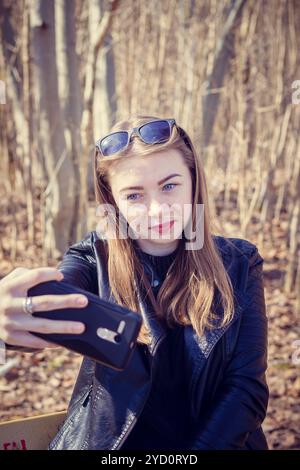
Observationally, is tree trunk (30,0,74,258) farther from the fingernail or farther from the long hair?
the fingernail

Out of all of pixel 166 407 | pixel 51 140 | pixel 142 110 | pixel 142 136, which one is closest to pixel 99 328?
pixel 166 407

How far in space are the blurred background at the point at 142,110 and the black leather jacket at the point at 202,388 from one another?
1187mm

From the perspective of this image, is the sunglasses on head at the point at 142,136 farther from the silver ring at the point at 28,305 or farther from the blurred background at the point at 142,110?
the blurred background at the point at 142,110

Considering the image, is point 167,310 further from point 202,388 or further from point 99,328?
point 99,328

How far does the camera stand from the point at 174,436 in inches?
62.5

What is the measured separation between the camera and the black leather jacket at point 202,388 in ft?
4.87

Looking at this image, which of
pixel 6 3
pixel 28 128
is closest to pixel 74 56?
pixel 28 128

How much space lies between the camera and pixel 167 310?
1.66 m

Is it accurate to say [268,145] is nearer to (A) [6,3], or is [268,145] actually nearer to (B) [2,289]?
(A) [6,3]

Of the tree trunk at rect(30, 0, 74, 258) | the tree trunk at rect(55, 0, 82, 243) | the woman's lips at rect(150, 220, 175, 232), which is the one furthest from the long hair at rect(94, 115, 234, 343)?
the tree trunk at rect(30, 0, 74, 258)

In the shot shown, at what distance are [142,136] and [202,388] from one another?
932 mm

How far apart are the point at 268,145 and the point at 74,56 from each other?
2407 mm

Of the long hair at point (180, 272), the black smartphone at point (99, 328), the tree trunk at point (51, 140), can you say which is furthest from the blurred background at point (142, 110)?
the black smartphone at point (99, 328)

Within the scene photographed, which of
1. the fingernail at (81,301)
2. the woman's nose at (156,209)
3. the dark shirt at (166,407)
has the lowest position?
the dark shirt at (166,407)
